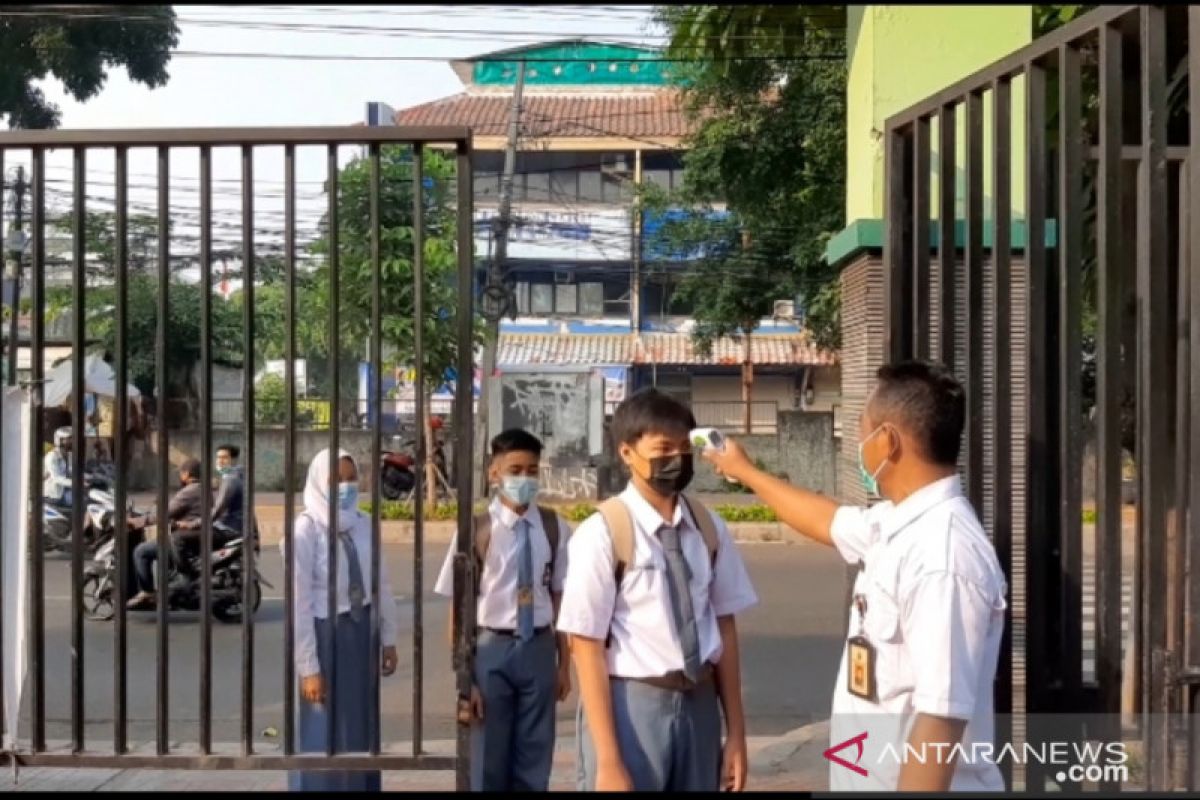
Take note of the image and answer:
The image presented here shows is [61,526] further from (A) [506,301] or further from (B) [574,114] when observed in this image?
(B) [574,114]

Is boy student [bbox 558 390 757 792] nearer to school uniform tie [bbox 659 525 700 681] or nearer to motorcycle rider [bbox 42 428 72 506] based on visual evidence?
school uniform tie [bbox 659 525 700 681]

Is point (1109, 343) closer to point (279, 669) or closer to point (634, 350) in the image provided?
point (279, 669)

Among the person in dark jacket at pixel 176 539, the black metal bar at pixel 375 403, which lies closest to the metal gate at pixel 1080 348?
the black metal bar at pixel 375 403

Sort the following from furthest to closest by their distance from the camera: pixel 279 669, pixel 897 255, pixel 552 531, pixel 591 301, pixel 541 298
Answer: pixel 541 298, pixel 591 301, pixel 279 669, pixel 552 531, pixel 897 255

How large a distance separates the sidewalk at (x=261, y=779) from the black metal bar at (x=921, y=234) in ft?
7.68

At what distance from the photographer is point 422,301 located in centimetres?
347

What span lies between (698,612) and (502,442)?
1920 mm

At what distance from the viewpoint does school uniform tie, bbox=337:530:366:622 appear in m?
4.79

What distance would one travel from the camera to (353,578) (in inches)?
189

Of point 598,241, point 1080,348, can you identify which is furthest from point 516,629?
point 598,241

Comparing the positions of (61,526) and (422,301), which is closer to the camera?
(422,301)

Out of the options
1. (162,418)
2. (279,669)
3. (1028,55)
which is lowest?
(279,669)

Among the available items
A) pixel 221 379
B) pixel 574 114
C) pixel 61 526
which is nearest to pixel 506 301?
pixel 221 379

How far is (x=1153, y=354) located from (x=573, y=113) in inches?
1103
